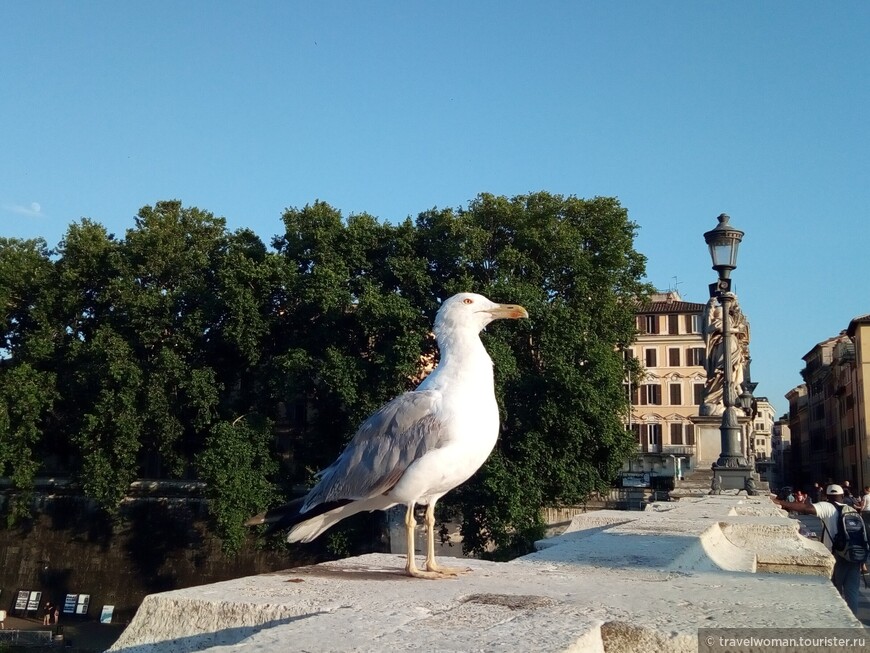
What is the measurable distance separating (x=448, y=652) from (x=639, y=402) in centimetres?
6003

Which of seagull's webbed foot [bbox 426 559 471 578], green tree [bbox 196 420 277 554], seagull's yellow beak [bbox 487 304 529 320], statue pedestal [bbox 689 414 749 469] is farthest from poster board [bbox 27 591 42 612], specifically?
seagull's webbed foot [bbox 426 559 471 578]

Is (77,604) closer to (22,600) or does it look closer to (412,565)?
(22,600)

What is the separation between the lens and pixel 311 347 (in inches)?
1040

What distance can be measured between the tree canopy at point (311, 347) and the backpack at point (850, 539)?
45.5ft

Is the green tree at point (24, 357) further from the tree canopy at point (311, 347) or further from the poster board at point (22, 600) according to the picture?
the poster board at point (22, 600)

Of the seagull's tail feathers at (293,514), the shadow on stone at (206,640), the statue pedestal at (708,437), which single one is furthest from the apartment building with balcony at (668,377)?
the shadow on stone at (206,640)

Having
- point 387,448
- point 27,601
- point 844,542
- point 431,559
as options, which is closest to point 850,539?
point 844,542

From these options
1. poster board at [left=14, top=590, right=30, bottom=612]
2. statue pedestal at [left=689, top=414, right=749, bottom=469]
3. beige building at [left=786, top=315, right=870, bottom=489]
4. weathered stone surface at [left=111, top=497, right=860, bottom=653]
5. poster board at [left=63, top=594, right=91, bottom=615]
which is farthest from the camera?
beige building at [left=786, top=315, right=870, bottom=489]

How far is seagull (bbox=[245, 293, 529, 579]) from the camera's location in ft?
14.4

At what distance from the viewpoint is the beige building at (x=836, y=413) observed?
2130 inches

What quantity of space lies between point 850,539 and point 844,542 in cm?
7

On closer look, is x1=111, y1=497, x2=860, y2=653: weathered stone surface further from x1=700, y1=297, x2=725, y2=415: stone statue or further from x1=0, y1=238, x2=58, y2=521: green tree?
x1=0, y1=238, x2=58, y2=521: green tree

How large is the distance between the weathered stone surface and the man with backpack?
5.64m

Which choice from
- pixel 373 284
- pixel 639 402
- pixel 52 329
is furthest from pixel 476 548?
pixel 639 402
